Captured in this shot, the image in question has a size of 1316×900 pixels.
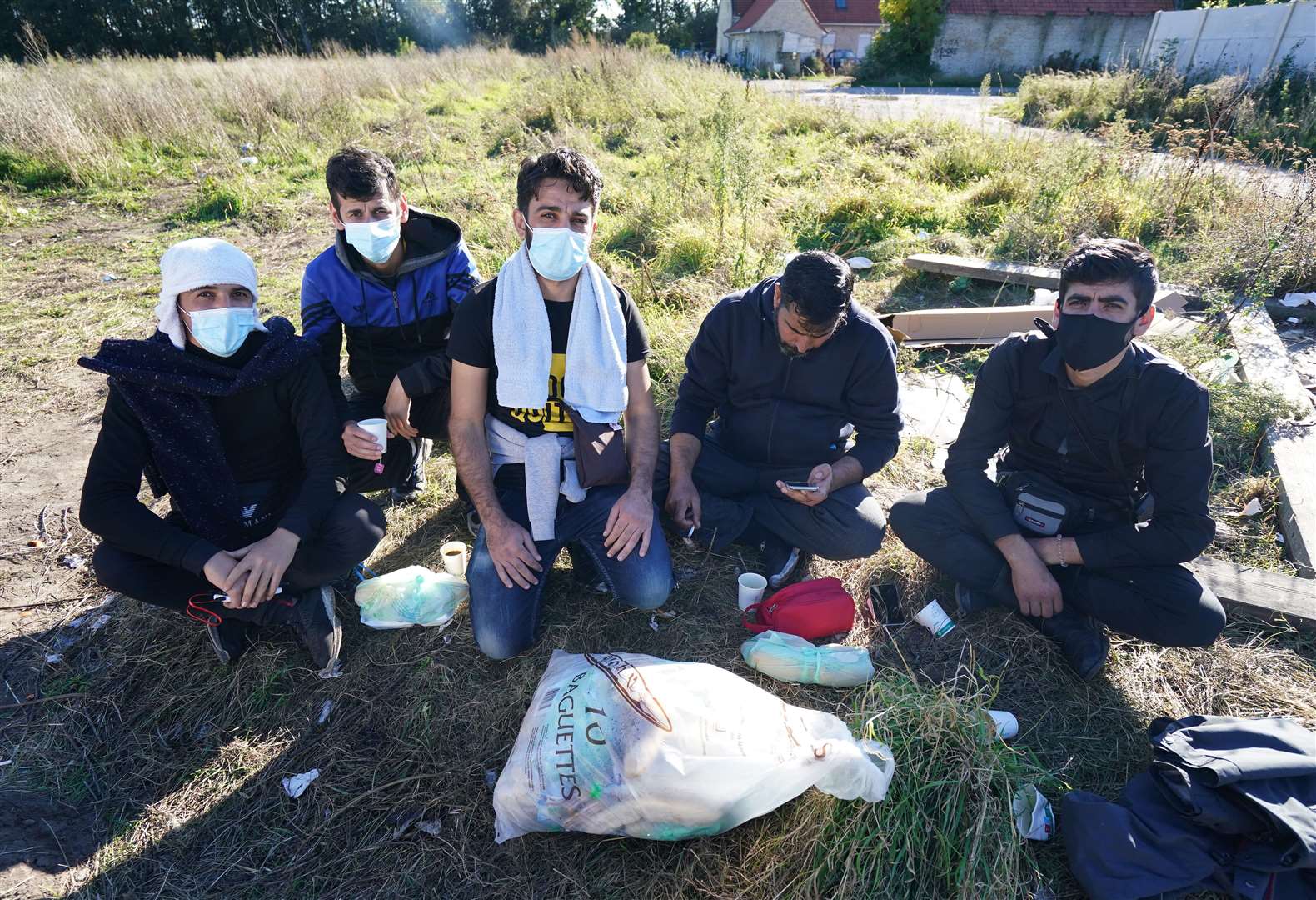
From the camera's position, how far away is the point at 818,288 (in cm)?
246

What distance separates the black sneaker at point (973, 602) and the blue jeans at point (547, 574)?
1.22 metres

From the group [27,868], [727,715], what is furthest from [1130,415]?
[27,868]

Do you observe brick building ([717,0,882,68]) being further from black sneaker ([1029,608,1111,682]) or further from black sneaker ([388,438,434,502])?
black sneaker ([1029,608,1111,682])

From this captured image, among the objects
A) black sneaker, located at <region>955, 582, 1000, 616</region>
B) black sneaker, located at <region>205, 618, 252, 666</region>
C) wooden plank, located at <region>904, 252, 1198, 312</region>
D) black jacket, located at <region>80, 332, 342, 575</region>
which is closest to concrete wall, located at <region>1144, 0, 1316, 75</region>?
wooden plank, located at <region>904, 252, 1198, 312</region>

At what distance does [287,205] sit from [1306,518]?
9.21 m

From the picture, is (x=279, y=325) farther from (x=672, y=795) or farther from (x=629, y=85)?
(x=629, y=85)

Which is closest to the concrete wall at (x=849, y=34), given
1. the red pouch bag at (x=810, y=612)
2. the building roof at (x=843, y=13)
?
the building roof at (x=843, y=13)

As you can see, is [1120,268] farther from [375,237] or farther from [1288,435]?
[375,237]

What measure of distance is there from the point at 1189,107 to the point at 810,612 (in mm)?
12726

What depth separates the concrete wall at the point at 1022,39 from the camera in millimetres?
26703

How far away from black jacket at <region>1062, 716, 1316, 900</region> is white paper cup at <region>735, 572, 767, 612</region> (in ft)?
3.96

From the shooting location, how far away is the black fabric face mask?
238 cm

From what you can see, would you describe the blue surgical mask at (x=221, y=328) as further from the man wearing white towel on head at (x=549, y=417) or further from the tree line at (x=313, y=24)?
the tree line at (x=313, y=24)

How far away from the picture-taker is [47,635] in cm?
266
